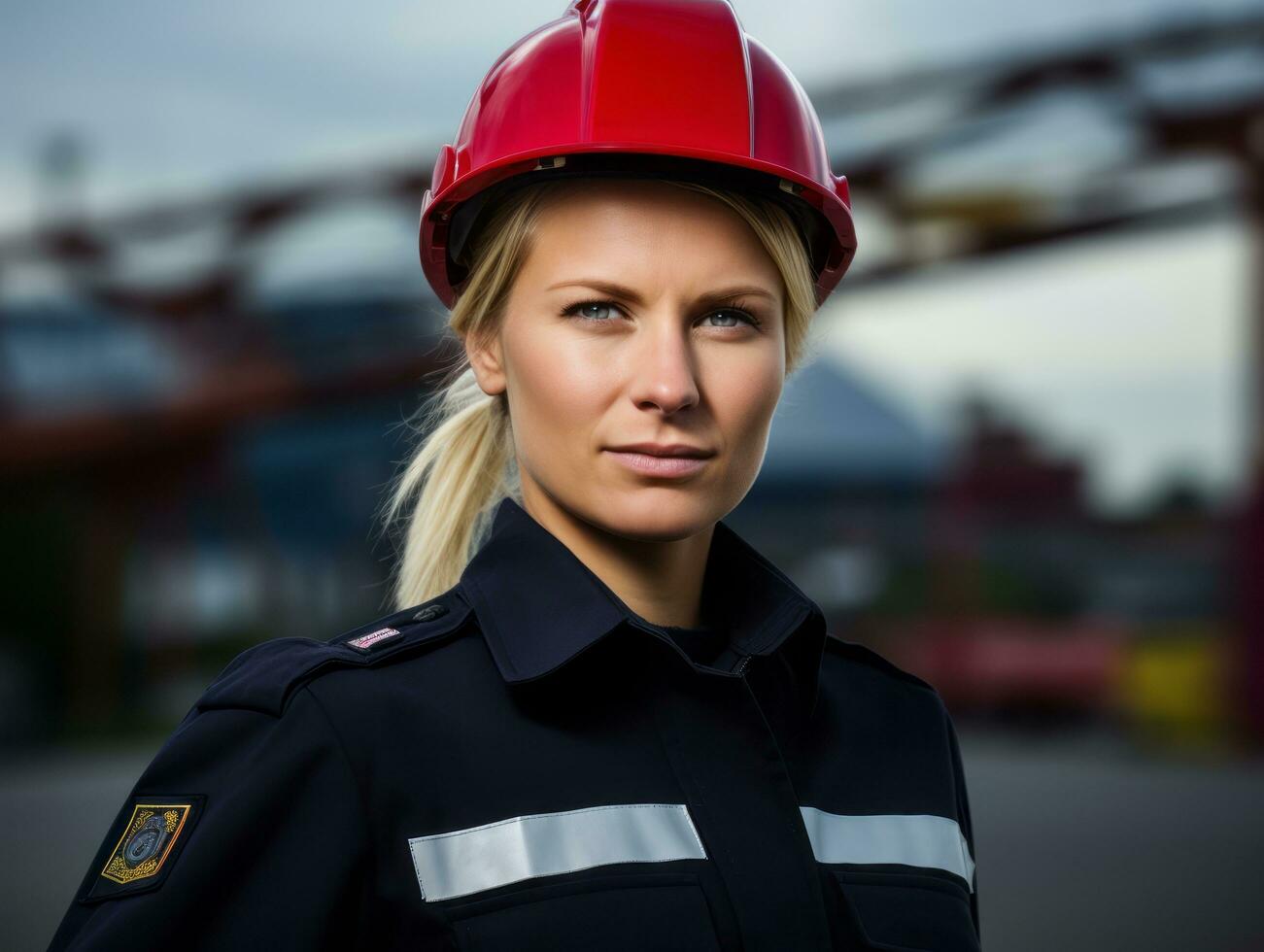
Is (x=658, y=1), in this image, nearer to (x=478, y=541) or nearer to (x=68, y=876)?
(x=478, y=541)

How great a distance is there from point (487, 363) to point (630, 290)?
249 millimetres

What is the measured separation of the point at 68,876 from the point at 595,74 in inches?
243

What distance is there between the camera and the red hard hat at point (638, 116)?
1.49m

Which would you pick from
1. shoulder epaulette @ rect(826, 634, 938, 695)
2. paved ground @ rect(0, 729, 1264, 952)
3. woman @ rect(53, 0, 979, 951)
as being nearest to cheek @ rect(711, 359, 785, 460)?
woman @ rect(53, 0, 979, 951)

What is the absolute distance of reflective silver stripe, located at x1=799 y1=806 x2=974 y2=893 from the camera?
152 cm

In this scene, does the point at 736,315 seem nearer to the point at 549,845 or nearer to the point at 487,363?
the point at 487,363

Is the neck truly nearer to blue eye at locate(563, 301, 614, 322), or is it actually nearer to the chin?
the chin

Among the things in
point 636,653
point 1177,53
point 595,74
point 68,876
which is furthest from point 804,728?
point 1177,53

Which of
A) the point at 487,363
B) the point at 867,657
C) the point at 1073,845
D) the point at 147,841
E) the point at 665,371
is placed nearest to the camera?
the point at 147,841

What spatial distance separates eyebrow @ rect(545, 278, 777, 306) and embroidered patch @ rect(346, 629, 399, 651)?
0.39m

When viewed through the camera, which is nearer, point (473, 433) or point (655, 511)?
point (655, 511)

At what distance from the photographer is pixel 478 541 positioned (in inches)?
76.1

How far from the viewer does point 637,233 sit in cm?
146

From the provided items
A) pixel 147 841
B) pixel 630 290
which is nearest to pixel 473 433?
pixel 630 290
